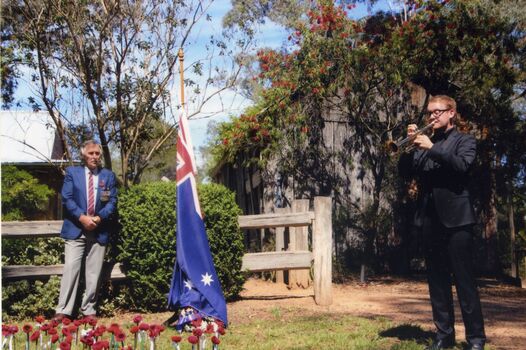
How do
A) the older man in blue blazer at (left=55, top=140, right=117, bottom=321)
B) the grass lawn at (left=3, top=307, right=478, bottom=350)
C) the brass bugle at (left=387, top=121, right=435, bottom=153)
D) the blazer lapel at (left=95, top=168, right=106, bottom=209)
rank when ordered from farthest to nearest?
the blazer lapel at (left=95, top=168, right=106, bottom=209) < the older man in blue blazer at (left=55, top=140, right=117, bottom=321) < the grass lawn at (left=3, top=307, right=478, bottom=350) < the brass bugle at (left=387, top=121, right=435, bottom=153)

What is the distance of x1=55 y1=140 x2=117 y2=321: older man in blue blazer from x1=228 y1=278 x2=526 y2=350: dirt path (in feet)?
5.69

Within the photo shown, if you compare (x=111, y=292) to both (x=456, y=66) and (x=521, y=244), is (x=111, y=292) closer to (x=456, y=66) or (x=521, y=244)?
(x=456, y=66)

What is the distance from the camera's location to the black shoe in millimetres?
5299

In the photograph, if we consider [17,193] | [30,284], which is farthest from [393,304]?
[17,193]

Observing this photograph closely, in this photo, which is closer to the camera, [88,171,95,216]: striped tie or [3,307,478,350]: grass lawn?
[3,307,478,350]: grass lawn

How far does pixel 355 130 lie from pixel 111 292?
7.03m

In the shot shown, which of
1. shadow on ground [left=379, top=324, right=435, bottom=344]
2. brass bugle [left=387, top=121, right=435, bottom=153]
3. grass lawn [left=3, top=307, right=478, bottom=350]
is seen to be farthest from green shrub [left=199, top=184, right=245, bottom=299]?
brass bugle [left=387, top=121, right=435, bottom=153]

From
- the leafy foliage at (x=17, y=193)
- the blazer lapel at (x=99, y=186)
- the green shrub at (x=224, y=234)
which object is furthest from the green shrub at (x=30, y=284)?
the leafy foliage at (x=17, y=193)

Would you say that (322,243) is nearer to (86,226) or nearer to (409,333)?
(409,333)

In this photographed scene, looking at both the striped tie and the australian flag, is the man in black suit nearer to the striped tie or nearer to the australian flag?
the australian flag

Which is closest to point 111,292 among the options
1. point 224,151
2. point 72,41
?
point 72,41

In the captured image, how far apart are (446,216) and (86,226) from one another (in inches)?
165

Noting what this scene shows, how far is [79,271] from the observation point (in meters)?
7.64

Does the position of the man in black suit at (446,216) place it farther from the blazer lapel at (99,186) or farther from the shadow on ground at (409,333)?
the blazer lapel at (99,186)
